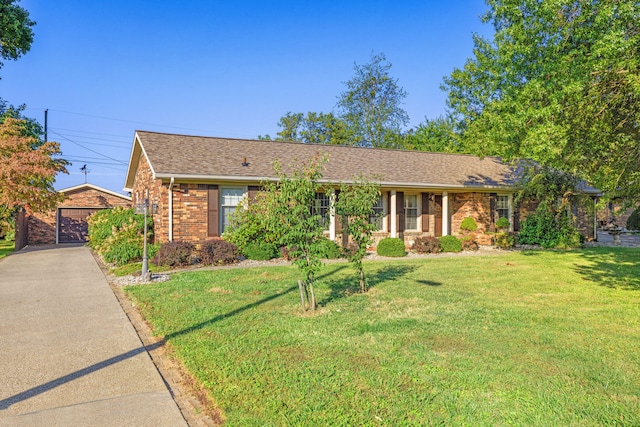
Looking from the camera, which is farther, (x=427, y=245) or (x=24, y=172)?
(x=24, y=172)

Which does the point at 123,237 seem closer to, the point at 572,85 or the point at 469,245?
the point at 469,245

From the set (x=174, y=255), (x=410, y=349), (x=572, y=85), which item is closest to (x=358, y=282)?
(x=410, y=349)

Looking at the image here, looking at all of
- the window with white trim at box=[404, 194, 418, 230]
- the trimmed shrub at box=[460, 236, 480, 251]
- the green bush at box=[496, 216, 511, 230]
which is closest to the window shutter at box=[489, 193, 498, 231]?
the green bush at box=[496, 216, 511, 230]

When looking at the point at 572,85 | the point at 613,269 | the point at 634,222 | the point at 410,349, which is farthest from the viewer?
the point at 634,222

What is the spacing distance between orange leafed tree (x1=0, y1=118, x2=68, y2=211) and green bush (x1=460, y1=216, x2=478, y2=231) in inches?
669

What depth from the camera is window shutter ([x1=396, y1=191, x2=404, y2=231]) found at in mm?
16375

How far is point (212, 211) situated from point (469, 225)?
33.7 feet

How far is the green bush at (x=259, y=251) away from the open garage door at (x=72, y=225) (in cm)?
1547

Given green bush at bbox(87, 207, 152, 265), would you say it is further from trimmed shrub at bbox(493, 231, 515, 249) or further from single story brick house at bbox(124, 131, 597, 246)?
trimmed shrub at bbox(493, 231, 515, 249)

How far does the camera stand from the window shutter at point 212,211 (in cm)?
1317

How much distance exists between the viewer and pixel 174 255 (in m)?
11.5

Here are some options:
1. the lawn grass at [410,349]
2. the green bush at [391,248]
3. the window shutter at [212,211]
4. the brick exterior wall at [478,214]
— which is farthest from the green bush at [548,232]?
the window shutter at [212,211]

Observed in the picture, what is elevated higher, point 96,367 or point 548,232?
point 548,232

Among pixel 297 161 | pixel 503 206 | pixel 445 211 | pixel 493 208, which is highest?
pixel 297 161
